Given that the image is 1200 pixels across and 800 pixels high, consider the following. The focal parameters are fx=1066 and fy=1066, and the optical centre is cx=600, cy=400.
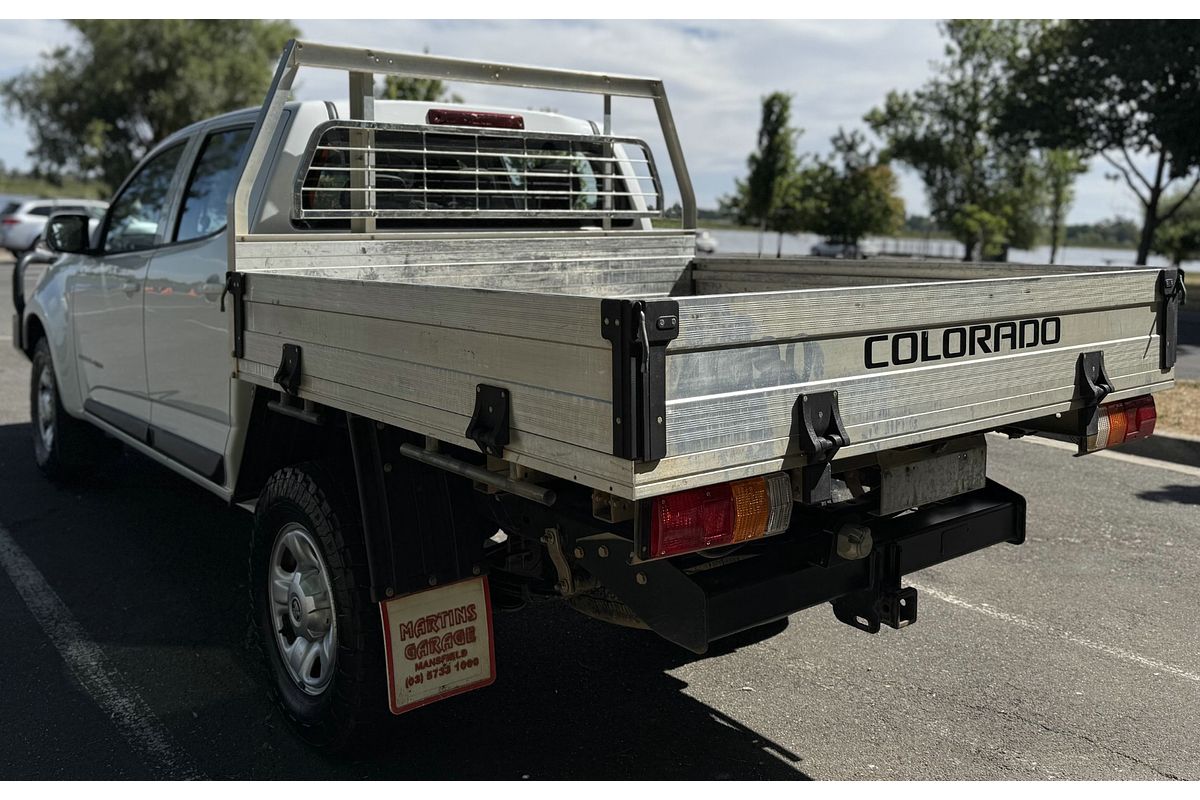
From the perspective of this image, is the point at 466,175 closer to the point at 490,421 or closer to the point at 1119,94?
the point at 490,421

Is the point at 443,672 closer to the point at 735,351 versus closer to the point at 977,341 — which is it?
the point at 735,351

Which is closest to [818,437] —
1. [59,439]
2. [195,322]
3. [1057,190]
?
[195,322]

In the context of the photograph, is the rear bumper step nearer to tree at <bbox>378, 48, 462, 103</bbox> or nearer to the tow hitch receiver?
the tow hitch receiver

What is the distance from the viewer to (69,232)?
550cm

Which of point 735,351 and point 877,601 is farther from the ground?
point 735,351

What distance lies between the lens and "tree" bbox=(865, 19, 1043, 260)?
45.4m

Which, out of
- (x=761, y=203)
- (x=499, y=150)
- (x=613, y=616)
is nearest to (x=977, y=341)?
(x=613, y=616)

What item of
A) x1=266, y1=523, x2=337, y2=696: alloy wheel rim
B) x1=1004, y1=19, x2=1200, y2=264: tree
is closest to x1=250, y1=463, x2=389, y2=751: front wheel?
x1=266, y1=523, x2=337, y2=696: alloy wheel rim

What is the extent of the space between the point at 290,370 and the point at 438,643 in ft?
3.24

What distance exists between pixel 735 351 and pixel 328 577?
1.58 metres

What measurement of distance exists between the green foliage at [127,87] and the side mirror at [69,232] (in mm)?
36754

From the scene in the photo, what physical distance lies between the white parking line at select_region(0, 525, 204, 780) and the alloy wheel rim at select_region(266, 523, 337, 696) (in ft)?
1.45

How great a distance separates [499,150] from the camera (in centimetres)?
486

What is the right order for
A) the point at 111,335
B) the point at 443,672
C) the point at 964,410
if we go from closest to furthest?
the point at 964,410 < the point at 443,672 < the point at 111,335
